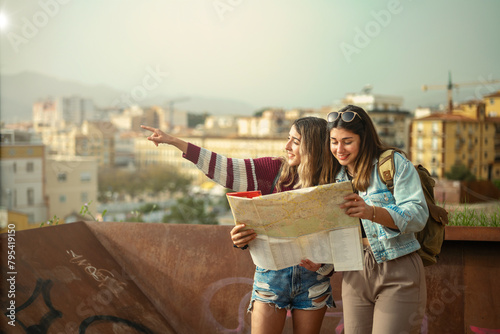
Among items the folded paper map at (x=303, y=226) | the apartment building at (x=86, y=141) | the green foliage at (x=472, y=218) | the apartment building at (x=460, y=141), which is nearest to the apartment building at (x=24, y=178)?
the apartment building at (x=86, y=141)

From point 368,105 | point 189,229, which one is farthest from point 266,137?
point 189,229

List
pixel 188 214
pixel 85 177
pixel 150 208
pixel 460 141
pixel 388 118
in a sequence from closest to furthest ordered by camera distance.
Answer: pixel 150 208 < pixel 460 141 < pixel 188 214 < pixel 85 177 < pixel 388 118

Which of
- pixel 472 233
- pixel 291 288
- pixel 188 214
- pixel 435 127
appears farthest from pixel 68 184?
pixel 291 288

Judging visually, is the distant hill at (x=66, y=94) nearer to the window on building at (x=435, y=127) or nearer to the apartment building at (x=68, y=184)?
the apartment building at (x=68, y=184)

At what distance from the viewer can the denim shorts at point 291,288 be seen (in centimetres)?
178

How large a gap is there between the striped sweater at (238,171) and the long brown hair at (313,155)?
113mm

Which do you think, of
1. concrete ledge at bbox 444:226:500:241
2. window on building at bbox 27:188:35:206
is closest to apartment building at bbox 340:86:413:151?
window on building at bbox 27:188:35:206

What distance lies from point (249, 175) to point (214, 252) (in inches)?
34.1

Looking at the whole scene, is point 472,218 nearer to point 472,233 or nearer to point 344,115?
point 472,233

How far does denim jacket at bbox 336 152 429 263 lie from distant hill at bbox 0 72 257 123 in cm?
10368

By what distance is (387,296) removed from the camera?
1595 mm

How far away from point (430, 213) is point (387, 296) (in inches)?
11.4

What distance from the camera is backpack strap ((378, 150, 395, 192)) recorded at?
1604 millimetres

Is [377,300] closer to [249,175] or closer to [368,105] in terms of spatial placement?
[249,175]
